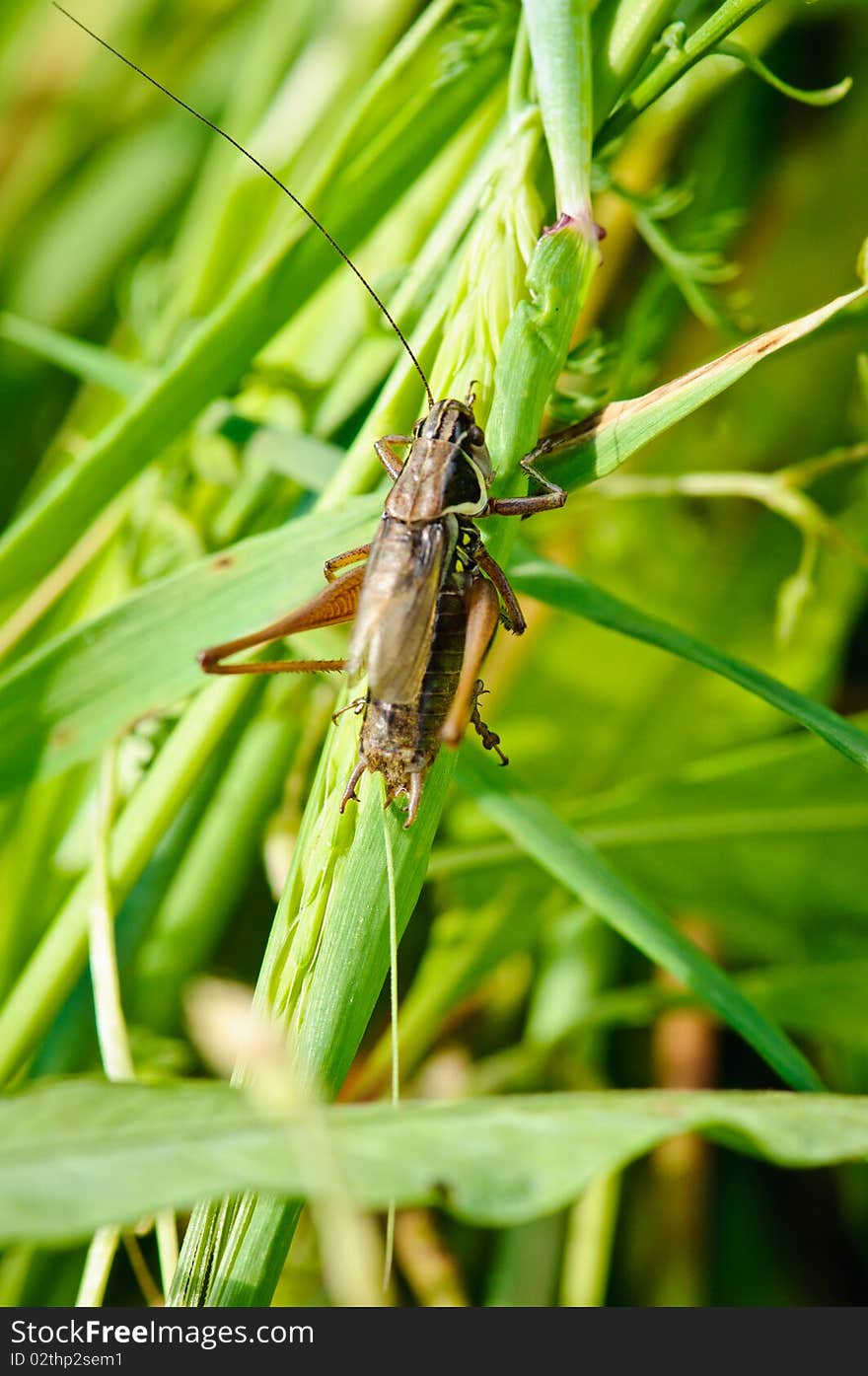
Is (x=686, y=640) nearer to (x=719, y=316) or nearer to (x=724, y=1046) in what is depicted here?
(x=719, y=316)

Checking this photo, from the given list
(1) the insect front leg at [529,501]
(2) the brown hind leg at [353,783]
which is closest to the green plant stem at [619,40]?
(1) the insect front leg at [529,501]

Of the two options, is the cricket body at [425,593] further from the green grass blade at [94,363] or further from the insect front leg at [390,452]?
the green grass blade at [94,363]

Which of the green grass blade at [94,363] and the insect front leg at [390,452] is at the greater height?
the green grass blade at [94,363]

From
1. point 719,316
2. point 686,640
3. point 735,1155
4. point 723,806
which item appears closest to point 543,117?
point 719,316

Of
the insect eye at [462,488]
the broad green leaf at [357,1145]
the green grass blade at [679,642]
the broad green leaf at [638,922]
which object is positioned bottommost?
the broad green leaf at [357,1145]

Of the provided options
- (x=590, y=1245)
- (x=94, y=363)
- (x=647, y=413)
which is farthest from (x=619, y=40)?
(x=590, y=1245)

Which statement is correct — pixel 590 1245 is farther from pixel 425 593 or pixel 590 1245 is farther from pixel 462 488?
pixel 462 488

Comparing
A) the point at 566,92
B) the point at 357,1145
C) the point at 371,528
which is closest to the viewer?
the point at 357,1145
